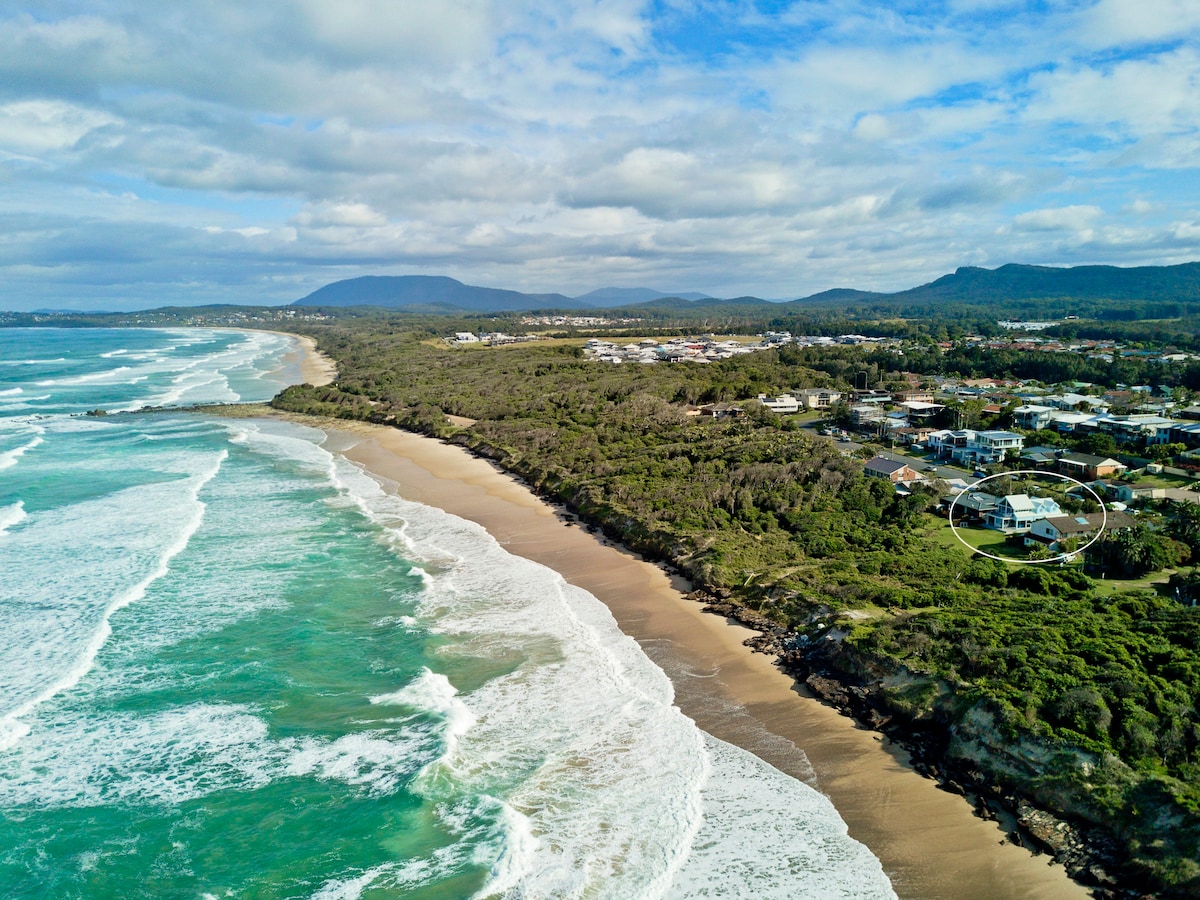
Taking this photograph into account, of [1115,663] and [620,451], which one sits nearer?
[1115,663]

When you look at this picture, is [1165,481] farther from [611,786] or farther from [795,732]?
[611,786]

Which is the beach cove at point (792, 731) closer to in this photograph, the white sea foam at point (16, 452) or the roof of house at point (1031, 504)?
the roof of house at point (1031, 504)

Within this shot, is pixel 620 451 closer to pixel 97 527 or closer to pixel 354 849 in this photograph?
pixel 97 527

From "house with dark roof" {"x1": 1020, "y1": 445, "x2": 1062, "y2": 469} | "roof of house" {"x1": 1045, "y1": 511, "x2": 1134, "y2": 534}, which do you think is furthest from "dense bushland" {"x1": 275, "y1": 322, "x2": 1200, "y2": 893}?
"house with dark roof" {"x1": 1020, "y1": 445, "x2": 1062, "y2": 469}

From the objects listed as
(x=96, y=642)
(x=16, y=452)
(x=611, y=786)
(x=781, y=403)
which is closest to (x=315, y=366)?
(x=16, y=452)

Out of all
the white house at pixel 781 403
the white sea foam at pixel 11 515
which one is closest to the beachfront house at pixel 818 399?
the white house at pixel 781 403

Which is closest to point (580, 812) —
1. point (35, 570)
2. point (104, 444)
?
point (35, 570)

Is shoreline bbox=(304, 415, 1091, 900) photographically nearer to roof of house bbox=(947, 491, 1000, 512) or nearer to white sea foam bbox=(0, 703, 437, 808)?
white sea foam bbox=(0, 703, 437, 808)
